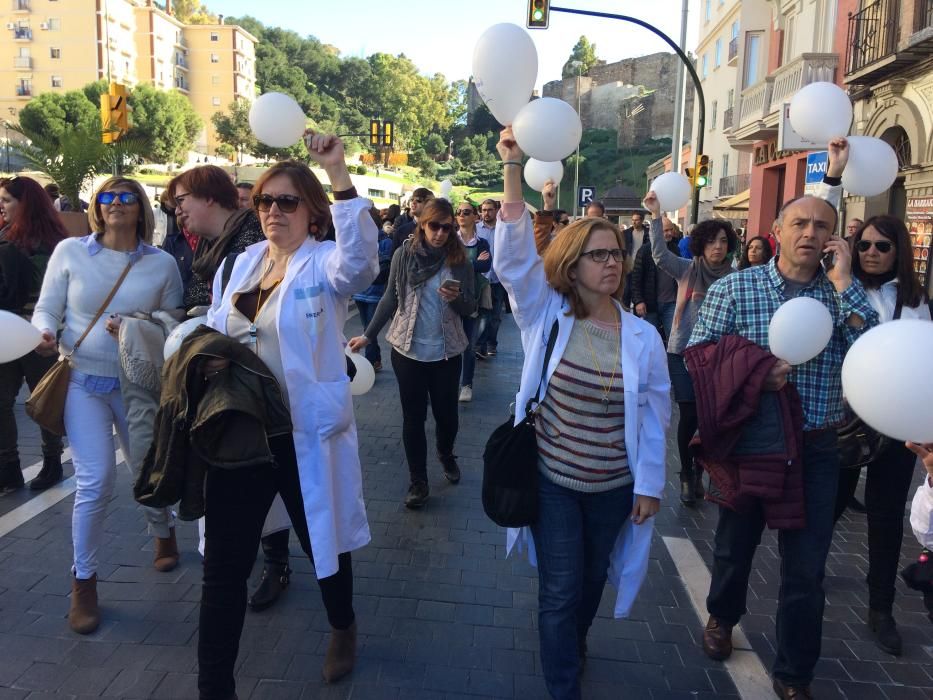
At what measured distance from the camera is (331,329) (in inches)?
113

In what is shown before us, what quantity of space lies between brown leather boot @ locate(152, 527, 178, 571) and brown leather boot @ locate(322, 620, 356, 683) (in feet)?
4.21

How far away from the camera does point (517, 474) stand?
2758 mm

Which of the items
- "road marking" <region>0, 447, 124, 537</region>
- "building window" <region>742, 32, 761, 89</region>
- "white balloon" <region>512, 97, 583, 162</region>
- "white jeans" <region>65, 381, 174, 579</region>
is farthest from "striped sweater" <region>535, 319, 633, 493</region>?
"building window" <region>742, 32, 761, 89</region>

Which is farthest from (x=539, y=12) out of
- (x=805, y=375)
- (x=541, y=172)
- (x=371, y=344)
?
(x=805, y=375)

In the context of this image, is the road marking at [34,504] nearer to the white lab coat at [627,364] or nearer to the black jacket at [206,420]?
the black jacket at [206,420]

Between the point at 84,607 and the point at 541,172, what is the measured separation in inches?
173

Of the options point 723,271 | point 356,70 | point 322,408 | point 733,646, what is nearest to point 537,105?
point 322,408

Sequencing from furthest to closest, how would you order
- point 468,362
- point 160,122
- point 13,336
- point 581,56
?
point 581,56, point 160,122, point 468,362, point 13,336

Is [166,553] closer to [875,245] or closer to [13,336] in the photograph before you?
[13,336]

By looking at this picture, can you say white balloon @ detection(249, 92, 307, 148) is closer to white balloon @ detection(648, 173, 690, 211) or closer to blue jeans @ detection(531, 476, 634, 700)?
blue jeans @ detection(531, 476, 634, 700)

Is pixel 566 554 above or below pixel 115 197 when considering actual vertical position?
below

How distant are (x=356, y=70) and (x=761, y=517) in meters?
108

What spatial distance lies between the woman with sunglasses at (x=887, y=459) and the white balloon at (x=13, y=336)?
373cm

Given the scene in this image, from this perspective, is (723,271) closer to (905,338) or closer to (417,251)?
(417,251)
